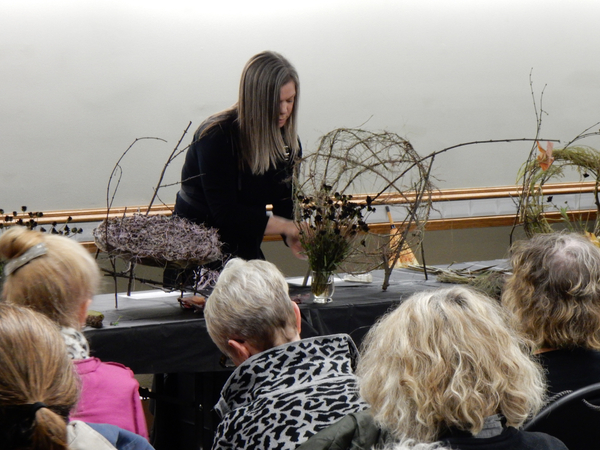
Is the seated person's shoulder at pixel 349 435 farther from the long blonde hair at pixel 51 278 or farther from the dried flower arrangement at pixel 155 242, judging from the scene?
the dried flower arrangement at pixel 155 242

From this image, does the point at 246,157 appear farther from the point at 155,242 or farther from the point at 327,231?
the point at 155,242

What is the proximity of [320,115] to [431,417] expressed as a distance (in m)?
3.90

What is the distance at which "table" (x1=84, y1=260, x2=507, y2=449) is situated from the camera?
A: 89.6 inches

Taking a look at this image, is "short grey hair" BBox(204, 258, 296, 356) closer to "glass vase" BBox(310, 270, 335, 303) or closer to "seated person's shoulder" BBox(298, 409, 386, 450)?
"seated person's shoulder" BBox(298, 409, 386, 450)

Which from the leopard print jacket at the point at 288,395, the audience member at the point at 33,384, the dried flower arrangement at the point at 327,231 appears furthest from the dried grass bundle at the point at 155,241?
the audience member at the point at 33,384

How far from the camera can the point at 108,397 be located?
5.39 feet

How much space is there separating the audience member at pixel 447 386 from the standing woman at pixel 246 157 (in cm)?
175

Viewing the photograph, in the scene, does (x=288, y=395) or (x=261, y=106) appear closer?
(x=288, y=395)

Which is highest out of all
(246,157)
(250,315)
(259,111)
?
(259,111)

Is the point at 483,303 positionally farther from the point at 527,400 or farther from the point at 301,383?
the point at 301,383

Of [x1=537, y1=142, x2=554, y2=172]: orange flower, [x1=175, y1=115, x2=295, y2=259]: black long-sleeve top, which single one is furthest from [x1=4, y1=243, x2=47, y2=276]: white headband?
[x1=537, y1=142, x2=554, y2=172]: orange flower

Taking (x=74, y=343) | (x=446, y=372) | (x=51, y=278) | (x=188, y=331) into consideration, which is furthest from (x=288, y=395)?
(x=188, y=331)

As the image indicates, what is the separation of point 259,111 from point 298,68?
1.87 m

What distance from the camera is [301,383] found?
1.52 m
